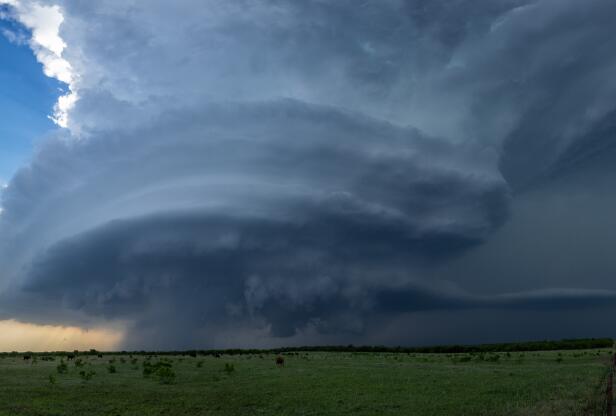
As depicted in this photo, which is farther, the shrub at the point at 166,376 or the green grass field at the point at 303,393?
the shrub at the point at 166,376

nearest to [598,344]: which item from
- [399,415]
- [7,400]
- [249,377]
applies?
[249,377]

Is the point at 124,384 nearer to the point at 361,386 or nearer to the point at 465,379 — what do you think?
the point at 361,386

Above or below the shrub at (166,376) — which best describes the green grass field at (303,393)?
below

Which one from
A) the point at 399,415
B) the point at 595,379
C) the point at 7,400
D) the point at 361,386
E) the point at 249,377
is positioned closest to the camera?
the point at 399,415

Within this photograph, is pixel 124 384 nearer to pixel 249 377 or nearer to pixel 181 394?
pixel 181 394

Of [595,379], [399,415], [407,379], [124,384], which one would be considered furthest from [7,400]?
[595,379]

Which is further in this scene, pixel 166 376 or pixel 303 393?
pixel 166 376

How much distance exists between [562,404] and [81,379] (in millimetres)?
43610

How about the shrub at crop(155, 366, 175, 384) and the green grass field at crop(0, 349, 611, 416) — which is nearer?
the green grass field at crop(0, 349, 611, 416)

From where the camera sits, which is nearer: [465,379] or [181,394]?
[181,394]

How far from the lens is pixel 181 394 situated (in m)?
43.3

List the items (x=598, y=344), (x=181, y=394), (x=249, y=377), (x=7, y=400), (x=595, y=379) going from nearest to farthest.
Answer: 1. (x=7, y=400)
2. (x=181, y=394)
3. (x=595, y=379)
4. (x=249, y=377)
5. (x=598, y=344)

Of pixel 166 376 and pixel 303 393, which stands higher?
pixel 166 376

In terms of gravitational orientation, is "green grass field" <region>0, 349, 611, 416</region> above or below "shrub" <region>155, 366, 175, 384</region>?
below
